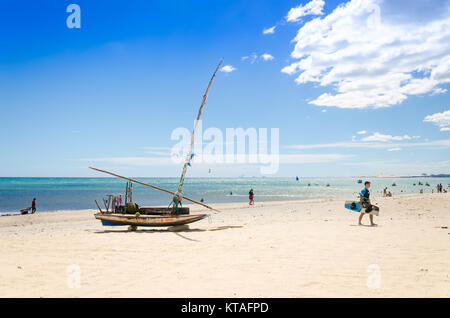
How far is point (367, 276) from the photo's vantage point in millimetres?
7047

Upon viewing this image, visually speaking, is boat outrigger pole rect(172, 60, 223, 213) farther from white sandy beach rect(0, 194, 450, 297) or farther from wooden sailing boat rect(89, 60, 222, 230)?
white sandy beach rect(0, 194, 450, 297)

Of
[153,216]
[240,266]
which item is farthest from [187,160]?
[240,266]

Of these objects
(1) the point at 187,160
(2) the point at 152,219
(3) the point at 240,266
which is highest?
(1) the point at 187,160

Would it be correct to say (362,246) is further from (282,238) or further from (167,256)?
(167,256)

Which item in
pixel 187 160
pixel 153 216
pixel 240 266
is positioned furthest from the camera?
pixel 187 160

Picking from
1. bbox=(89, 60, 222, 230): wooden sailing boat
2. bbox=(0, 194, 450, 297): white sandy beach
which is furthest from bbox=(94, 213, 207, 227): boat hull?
bbox=(0, 194, 450, 297): white sandy beach

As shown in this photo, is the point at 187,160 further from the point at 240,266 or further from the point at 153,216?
the point at 240,266

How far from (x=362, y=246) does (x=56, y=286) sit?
8.86 m

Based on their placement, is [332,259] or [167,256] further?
[167,256]

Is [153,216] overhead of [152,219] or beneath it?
overhead

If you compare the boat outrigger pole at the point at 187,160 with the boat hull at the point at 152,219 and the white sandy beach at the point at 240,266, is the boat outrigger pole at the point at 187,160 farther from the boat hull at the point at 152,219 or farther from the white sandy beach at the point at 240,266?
the white sandy beach at the point at 240,266

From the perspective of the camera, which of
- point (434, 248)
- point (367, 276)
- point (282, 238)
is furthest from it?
point (282, 238)

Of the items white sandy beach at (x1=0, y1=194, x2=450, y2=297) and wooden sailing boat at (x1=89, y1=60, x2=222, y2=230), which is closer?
white sandy beach at (x1=0, y1=194, x2=450, y2=297)
